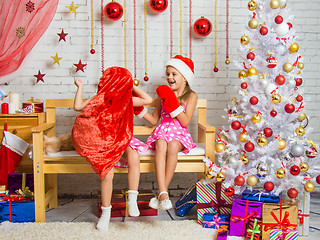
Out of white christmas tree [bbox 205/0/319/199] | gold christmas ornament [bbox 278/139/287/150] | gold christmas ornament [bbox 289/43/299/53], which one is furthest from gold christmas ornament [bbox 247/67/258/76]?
gold christmas ornament [bbox 278/139/287/150]

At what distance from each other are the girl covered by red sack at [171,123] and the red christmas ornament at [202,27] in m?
0.43

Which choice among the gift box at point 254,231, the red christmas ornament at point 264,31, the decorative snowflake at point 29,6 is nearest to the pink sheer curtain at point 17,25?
the decorative snowflake at point 29,6

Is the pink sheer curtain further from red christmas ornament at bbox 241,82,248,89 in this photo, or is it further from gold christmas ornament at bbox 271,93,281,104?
gold christmas ornament at bbox 271,93,281,104

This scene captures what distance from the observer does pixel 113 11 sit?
Result: 9.80 feet

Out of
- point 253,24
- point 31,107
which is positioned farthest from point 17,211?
point 253,24

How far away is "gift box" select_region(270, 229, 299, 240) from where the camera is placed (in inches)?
86.0

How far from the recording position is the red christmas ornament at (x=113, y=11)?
2988mm

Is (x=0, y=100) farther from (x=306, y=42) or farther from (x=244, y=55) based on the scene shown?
(x=306, y=42)

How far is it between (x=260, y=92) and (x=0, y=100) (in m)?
2.14

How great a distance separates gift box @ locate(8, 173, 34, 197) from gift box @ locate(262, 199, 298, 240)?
1685mm

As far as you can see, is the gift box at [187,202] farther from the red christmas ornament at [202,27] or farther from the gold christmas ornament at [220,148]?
the red christmas ornament at [202,27]

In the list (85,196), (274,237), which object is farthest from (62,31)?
(274,237)

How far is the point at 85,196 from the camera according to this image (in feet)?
10.9

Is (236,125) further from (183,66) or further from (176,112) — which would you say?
(183,66)
